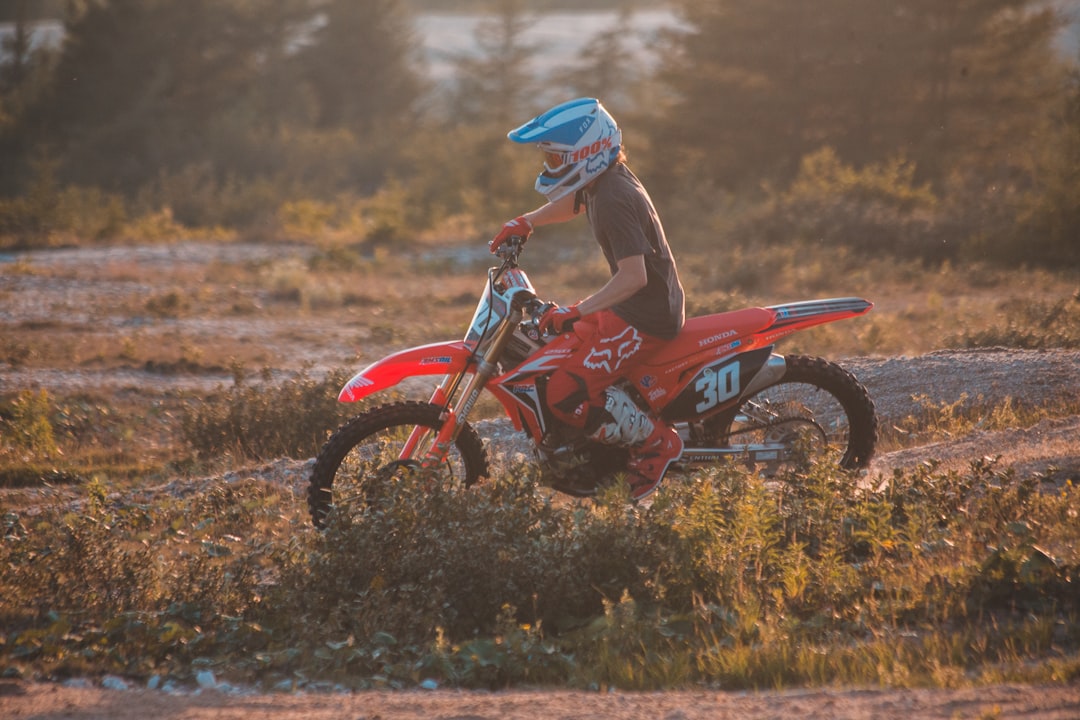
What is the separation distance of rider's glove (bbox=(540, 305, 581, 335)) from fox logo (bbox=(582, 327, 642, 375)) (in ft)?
1.50

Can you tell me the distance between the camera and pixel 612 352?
19.5ft

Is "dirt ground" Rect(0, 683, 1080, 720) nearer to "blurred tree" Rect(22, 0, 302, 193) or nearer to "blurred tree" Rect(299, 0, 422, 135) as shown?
"blurred tree" Rect(22, 0, 302, 193)

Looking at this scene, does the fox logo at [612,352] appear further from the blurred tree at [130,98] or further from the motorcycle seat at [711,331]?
the blurred tree at [130,98]

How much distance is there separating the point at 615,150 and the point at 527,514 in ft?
6.34

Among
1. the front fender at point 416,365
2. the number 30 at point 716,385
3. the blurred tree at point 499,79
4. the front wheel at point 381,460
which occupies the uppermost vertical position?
the blurred tree at point 499,79

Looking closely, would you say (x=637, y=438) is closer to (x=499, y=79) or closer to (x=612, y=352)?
(x=612, y=352)

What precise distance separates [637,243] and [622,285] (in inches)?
9.3

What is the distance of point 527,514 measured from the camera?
5.28 meters

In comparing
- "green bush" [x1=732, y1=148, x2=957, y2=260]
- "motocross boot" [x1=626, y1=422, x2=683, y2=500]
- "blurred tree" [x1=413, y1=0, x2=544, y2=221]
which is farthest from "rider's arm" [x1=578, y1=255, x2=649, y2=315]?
"blurred tree" [x1=413, y1=0, x2=544, y2=221]

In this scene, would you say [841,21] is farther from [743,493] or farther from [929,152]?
[743,493]

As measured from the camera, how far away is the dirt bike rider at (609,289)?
18.3ft

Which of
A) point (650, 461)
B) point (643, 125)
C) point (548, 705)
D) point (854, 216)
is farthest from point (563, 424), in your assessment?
point (643, 125)

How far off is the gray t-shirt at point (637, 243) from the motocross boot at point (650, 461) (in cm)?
57

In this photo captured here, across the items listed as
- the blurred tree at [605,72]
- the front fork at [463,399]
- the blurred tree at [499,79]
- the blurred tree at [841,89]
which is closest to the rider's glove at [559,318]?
the front fork at [463,399]
